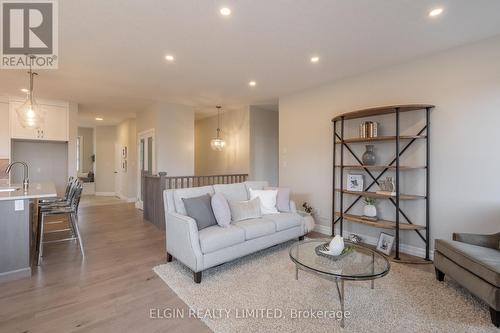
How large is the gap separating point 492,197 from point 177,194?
12.4 feet

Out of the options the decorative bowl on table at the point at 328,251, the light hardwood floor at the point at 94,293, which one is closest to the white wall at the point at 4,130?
the light hardwood floor at the point at 94,293

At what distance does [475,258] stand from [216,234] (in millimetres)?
2426

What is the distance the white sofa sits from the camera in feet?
8.38

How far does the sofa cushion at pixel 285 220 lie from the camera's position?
3.33m

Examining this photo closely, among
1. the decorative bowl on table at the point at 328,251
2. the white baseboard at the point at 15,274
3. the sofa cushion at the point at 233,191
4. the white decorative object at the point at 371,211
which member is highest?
the sofa cushion at the point at 233,191

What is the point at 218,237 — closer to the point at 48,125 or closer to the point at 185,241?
the point at 185,241

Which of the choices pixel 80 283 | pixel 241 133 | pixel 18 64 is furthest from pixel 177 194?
pixel 241 133

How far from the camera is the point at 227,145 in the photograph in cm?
682

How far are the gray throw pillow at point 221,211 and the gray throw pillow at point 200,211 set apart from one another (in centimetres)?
7

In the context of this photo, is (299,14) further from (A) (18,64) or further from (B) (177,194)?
(A) (18,64)

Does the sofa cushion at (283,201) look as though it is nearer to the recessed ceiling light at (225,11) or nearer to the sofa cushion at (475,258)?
the sofa cushion at (475,258)

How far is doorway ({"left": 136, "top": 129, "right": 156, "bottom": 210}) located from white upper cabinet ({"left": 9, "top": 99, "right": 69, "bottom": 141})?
5.60 ft

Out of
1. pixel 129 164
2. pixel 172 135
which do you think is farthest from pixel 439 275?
pixel 129 164

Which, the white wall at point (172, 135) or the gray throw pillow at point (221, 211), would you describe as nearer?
the gray throw pillow at point (221, 211)
